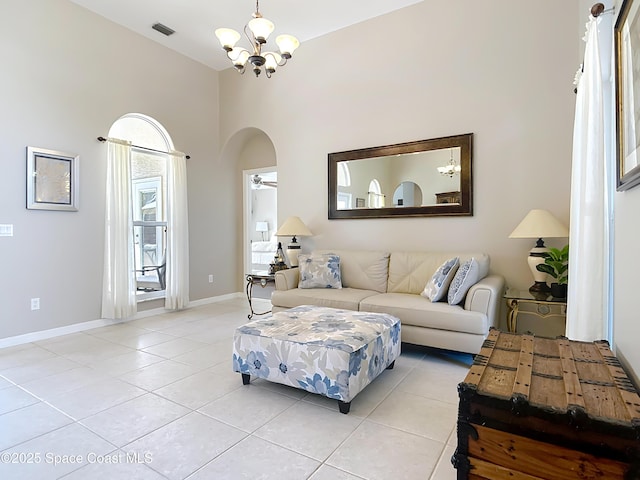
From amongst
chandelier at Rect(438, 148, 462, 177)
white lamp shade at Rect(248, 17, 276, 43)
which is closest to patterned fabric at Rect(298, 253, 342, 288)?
chandelier at Rect(438, 148, 462, 177)

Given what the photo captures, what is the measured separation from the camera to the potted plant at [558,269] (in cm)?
294

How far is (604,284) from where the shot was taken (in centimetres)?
181

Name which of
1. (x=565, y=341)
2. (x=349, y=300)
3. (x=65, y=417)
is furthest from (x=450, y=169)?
(x=65, y=417)

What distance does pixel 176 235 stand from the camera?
16.5 feet

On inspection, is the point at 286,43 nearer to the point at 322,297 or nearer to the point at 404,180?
the point at 404,180

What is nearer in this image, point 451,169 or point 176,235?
point 451,169

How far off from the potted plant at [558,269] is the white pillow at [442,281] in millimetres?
727

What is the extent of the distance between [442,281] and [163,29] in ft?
15.1

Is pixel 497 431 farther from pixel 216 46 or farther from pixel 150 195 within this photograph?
pixel 216 46

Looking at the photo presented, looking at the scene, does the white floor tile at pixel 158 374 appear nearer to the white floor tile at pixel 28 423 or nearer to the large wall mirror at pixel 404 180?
the white floor tile at pixel 28 423

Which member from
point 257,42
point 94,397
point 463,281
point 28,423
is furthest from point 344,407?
point 257,42

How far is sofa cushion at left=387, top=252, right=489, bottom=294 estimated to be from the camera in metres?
3.66

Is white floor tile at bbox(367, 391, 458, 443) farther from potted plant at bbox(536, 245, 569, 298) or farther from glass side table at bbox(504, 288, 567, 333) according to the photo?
potted plant at bbox(536, 245, 569, 298)

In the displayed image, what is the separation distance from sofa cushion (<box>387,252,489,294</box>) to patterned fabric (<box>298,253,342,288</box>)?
0.63 m
